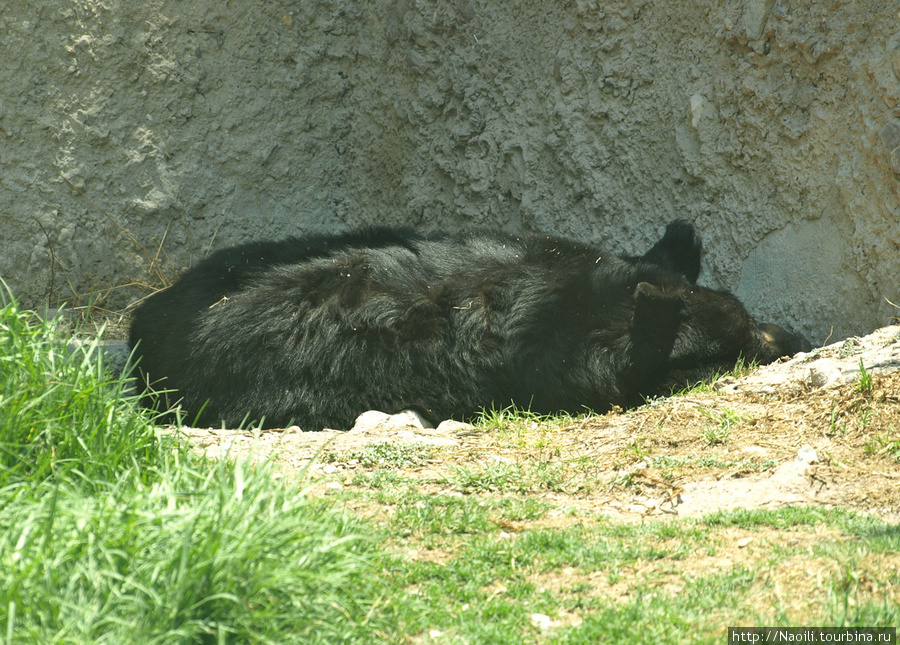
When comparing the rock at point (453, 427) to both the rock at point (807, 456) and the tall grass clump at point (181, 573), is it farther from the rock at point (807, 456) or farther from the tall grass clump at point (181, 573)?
the tall grass clump at point (181, 573)

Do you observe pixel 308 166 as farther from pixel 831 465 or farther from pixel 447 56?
pixel 831 465

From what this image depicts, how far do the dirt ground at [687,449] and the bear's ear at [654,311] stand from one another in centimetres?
53

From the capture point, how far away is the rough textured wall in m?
5.62

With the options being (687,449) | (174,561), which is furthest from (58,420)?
(687,449)

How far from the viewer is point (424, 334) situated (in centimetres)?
514

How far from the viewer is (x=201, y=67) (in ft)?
23.8

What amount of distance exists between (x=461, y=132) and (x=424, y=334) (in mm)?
2786

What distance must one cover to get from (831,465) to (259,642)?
2546 millimetres

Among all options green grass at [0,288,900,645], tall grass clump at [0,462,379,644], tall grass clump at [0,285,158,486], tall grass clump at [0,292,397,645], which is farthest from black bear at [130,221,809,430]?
tall grass clump at [0,462,379,644]

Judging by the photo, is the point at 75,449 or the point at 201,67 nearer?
the point at 75,449

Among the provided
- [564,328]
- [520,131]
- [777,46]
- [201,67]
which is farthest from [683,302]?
[201,67]

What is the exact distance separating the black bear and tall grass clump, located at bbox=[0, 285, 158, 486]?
1.51m

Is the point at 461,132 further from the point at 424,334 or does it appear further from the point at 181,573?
the point at 181,573

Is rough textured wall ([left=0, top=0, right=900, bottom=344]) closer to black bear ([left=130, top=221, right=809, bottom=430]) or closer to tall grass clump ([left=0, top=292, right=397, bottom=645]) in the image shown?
black bear ([left=130, top=221, right=809, bottom=430])
